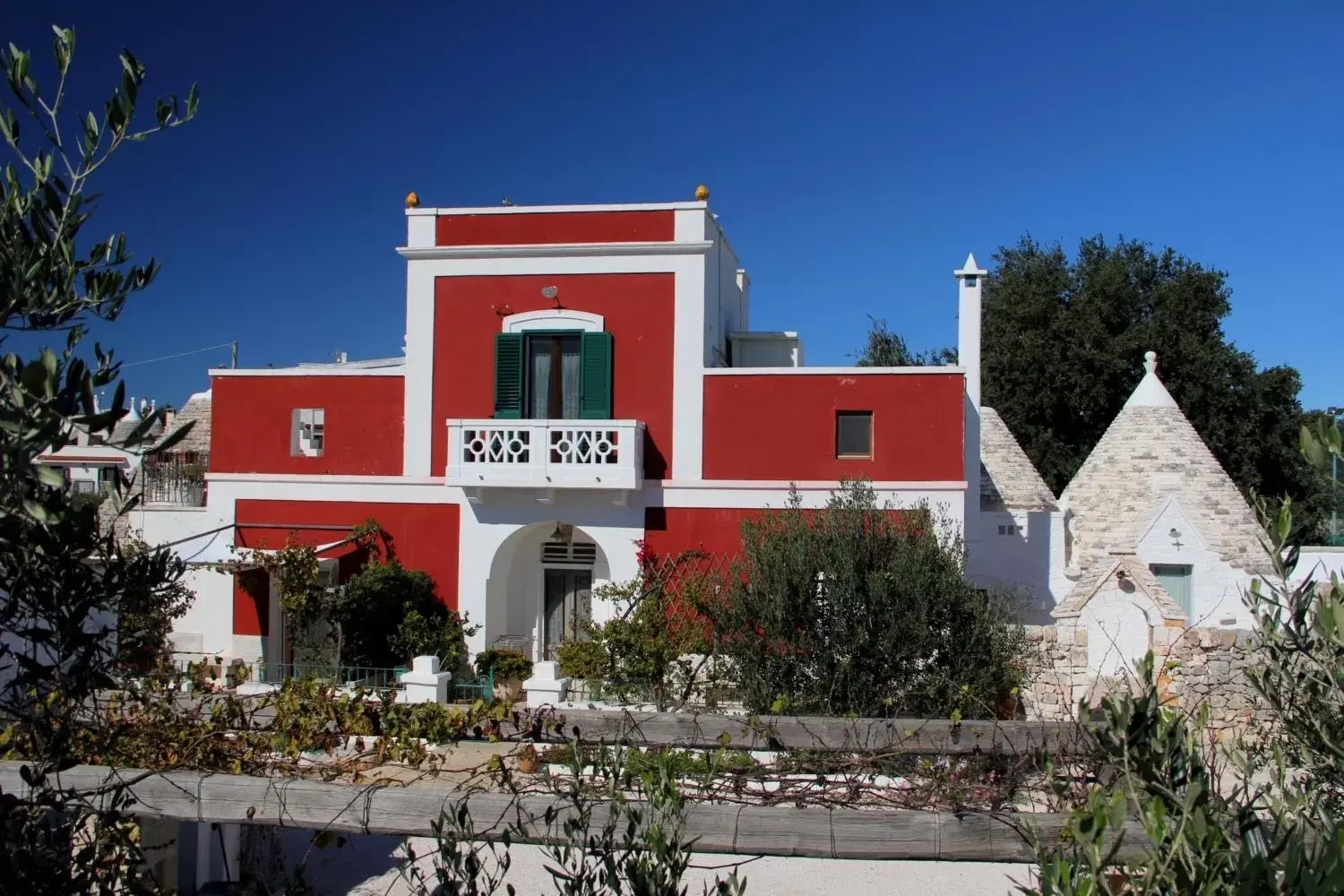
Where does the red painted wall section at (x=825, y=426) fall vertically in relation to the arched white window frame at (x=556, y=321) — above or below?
below

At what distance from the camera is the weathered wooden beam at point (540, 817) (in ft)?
15.0

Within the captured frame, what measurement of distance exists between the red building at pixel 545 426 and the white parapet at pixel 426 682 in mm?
2915

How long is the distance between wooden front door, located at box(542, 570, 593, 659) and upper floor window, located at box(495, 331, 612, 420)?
285 centimetres

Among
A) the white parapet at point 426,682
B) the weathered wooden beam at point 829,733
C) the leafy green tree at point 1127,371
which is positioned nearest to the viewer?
the weathered wooden beam at point 829,733

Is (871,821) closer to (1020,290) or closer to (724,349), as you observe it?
(724,349)

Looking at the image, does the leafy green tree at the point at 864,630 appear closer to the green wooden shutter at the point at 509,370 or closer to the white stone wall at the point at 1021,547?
the green wooden shutter at the point at 509,370

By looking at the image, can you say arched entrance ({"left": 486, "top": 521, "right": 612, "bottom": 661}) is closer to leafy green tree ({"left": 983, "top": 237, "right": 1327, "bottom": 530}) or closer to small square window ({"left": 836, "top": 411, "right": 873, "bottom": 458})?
small square window ({"left": 836, "top": 411, "right": 873, "bottom": 458})

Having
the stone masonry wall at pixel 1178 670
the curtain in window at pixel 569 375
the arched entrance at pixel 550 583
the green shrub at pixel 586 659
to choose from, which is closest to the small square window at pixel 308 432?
the arched entrance at pixel 550 583

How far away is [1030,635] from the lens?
1243cm

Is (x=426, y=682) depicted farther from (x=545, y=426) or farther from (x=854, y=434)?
(x=854, y=434)

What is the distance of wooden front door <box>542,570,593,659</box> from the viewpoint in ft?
52.9

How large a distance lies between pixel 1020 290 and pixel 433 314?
2448 cm

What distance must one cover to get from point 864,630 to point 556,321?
7.17m

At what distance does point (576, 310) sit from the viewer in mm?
15039
